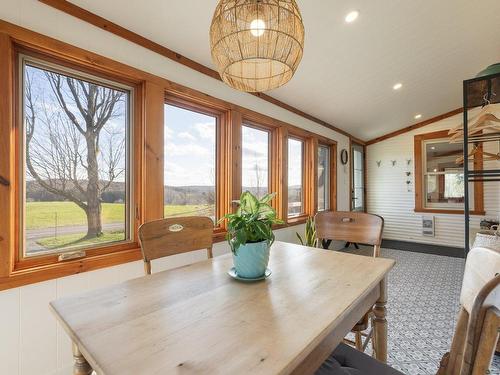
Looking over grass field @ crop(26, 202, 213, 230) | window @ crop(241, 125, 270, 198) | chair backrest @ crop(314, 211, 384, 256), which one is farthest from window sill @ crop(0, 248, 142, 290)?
window @ crop(241, 125, 270, 198)

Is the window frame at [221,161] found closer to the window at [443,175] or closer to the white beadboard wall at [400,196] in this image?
the white beadboard wall at [400,196]

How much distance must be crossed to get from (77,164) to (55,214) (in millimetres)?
338

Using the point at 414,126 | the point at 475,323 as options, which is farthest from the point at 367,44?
the point at 414,126

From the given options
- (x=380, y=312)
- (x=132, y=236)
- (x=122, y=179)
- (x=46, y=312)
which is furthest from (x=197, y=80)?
(x=380, y=312)

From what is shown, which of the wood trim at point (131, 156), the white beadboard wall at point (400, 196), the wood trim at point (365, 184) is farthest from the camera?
the wood trim at point (365, 184)

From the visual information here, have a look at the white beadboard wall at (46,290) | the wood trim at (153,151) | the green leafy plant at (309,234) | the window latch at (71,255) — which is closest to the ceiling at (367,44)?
the white beadboard wall at (46,290)

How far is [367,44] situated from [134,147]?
230 cm

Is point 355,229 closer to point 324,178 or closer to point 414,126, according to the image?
point 324,178

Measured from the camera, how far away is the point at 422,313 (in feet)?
8.17

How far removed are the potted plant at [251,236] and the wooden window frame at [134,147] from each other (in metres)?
1.09

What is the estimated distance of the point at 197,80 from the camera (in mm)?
2309

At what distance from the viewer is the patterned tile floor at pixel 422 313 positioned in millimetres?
1844

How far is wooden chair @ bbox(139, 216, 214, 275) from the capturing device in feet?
4.43

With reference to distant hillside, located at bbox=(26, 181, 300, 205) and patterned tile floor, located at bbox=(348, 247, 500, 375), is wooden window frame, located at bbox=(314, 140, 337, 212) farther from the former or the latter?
distant hillside, located at bbox=(26, 181, 300, 205)
